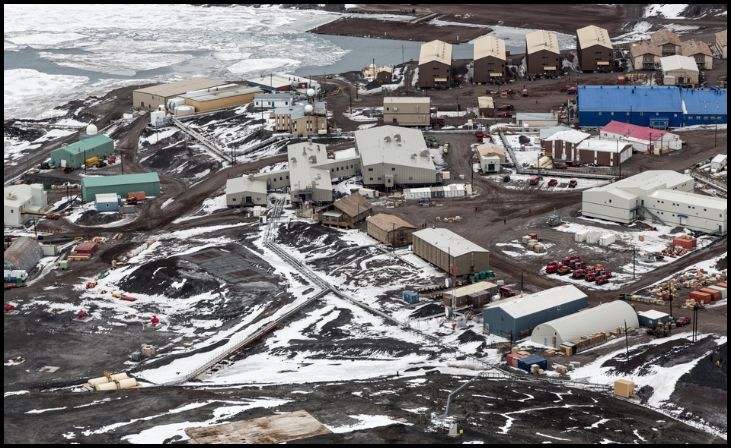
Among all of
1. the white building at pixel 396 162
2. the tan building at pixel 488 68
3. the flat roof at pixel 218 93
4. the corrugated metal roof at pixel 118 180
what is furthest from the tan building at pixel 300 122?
the tan building at pixel 488 68

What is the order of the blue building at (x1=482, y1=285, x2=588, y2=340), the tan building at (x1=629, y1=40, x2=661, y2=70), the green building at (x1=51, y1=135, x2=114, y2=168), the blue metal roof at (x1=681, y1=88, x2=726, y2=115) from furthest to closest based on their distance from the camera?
the tan building at (x1=629, y1=40, x2=661, y2=70), the blue metal roof at (x1=681, y1=88, x2=726, y2=115), the green building at (x1=51, y1=135, x2=114, y2=168), the blue building at (x1=482, y1=285, x2=588, y2=340)

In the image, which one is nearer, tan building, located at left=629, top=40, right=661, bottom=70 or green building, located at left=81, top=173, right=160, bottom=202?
green building, located at left=81, top=173, right=160, bottom=202

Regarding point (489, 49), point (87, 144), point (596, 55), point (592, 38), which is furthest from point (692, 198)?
point (592, 38)

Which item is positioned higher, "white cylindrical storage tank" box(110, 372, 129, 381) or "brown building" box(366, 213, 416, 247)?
"brown building" box(366, 213, 416, 247)

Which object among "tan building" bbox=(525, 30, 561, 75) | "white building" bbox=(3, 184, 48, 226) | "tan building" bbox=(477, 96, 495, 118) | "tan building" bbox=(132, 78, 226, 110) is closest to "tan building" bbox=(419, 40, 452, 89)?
"tan building" bbox=(525, 30, 561, 75)

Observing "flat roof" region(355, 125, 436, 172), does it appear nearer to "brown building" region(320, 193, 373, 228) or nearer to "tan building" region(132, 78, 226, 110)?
"brown building" region(320, 193, 373, 228)

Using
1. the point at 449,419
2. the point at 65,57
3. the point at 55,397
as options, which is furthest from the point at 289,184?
the point at 65,57

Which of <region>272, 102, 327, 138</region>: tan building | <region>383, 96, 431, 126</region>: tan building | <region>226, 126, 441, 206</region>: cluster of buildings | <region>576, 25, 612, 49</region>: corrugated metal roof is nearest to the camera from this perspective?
<region>226, 126, 441, 206</region>: cluster of buildings
